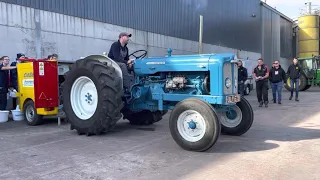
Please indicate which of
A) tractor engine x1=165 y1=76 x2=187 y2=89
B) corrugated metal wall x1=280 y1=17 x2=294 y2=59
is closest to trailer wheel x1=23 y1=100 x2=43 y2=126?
tractor engine x1=165 y1=76 x2=187 y2=89

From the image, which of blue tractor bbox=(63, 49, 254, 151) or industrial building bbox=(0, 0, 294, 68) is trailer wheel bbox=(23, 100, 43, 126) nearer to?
blue tractor bbox=(63, 49, 254, 151)

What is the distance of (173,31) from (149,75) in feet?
37.6

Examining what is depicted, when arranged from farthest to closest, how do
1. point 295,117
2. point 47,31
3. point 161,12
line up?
1. point 161,12
2. point 47,31
3. point 295,117

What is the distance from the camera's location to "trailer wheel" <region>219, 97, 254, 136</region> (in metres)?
6.38

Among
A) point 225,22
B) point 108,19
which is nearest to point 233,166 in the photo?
point 108,19

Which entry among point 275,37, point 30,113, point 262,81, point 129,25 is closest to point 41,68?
point 30,113

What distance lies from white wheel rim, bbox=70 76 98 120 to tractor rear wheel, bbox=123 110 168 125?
1009mm

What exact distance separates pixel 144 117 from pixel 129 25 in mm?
7772

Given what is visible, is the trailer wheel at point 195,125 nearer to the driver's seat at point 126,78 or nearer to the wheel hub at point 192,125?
the wheel hub at point 192,125

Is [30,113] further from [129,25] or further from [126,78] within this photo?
[129,25]

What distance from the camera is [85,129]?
251 inches

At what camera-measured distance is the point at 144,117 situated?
7.62 metres

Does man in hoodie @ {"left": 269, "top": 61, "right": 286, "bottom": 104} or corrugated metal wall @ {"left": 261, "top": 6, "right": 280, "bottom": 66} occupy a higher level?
corrugated metal wall @ {"left": 261, "top": 6, "right": 280, "bottom": 66}

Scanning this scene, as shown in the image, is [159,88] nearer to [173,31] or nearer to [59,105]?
[59,105]
